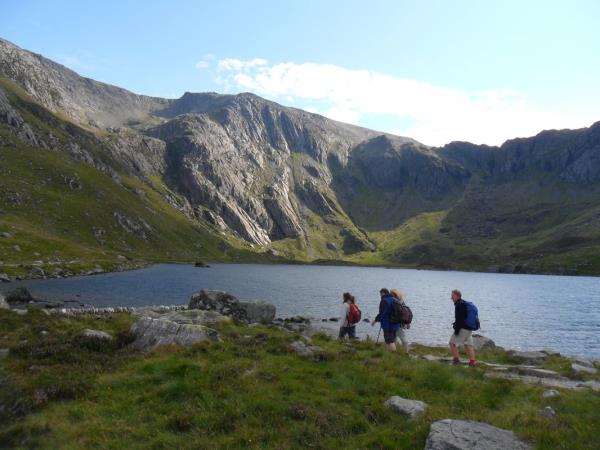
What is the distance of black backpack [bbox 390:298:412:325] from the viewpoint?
2359cm

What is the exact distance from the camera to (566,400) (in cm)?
1420

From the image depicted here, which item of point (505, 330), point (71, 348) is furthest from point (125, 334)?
point (505, 330)

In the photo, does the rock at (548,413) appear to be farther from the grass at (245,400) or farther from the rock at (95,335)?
the rock at (95,335)

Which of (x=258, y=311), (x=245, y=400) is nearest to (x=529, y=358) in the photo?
(x=245, y=400)

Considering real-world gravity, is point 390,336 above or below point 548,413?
below

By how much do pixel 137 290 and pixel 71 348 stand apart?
225 feet

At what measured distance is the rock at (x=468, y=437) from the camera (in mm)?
9727

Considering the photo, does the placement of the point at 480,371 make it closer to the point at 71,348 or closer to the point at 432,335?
the point at 71,348

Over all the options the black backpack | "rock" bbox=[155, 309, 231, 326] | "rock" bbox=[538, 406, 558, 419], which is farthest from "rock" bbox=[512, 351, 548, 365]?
"rock" bbox=[155, 309, 231, 326]

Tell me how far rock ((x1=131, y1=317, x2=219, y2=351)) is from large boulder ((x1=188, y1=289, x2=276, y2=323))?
21.6 meters

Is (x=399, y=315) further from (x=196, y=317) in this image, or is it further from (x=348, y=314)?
(x=196, y=317)

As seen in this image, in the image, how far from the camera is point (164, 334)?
70.1 feet

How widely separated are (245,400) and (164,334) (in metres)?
9.81

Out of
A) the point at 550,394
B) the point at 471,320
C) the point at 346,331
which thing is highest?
the point at 471,320
